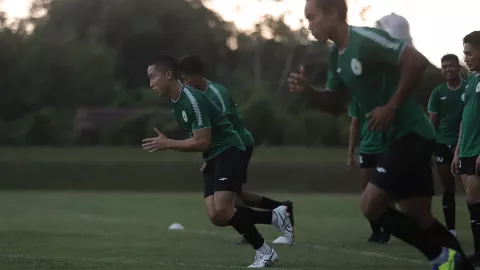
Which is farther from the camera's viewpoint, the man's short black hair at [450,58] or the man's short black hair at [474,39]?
the man's short black hair at [450,58]

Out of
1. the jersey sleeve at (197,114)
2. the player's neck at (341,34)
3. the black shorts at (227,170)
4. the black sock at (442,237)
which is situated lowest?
the black sock at (442,237)

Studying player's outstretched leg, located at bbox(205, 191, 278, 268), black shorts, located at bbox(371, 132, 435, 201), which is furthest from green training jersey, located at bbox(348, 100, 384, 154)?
black shorts, located at bbox(371, 132, 435, 201)

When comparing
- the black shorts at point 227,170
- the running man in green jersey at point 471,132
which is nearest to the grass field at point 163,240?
the black shorts at point 227,170

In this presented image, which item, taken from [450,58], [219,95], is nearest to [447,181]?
[450,58]

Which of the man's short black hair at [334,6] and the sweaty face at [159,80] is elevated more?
the man's short black hair at [334,6]

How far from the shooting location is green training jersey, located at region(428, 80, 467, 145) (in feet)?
36.4

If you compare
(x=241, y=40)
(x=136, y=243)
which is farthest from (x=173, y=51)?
(x=136, y=243)

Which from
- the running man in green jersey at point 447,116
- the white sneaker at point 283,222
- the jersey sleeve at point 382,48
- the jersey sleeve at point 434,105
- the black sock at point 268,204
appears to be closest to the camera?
the jersey sleeve at point 382,48

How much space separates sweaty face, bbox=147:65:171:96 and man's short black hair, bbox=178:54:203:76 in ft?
6.34

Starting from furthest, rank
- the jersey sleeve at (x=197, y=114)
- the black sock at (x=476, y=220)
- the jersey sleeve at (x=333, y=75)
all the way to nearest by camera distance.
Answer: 1. the black sock at (x=476, y=220)
2. the jersey sleeve at (x=197, y=114)
3. the jersey sleeve at (x=333, y=75)

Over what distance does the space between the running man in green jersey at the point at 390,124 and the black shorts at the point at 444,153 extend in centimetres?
467

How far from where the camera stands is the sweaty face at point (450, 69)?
10.8 metres

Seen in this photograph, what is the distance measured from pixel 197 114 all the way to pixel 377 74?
2.31 metres

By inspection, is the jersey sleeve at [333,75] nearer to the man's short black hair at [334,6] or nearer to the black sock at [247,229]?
the man's short black hair at [334,6]
